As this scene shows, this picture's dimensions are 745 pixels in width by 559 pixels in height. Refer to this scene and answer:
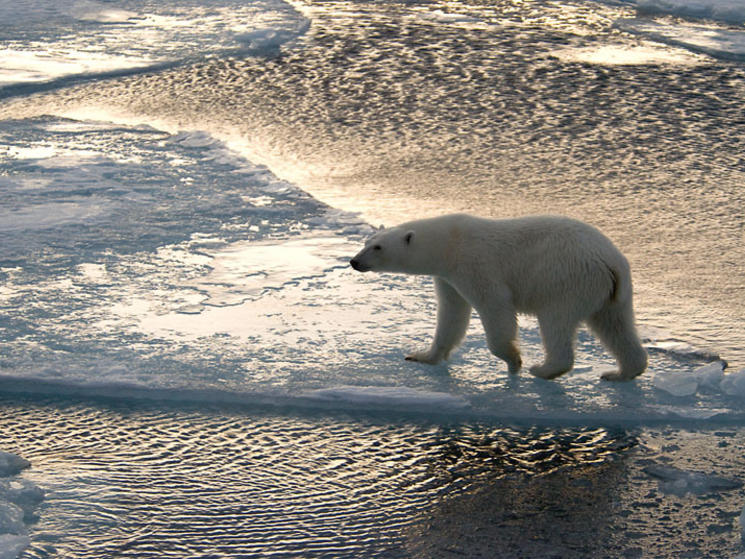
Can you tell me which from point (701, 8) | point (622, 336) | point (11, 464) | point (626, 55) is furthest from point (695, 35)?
point (11, 464)

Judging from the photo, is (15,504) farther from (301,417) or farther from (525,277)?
(525,277)

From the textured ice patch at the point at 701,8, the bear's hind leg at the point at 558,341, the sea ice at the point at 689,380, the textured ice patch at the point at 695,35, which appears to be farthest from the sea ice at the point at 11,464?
the textured ice patch at the point at 701,8

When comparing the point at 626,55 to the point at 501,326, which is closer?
the point at 501,326

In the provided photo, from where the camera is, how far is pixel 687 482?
302 cm

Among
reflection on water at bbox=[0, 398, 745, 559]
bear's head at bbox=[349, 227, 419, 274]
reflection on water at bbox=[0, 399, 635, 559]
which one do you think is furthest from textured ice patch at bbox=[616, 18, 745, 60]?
reflection on water at bbox=[0, 399, 635, 559]

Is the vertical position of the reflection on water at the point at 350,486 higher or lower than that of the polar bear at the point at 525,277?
lower

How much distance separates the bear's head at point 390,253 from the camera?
150 inches

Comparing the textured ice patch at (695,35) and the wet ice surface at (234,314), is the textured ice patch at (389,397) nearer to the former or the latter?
the wet ice surface at (234,314)

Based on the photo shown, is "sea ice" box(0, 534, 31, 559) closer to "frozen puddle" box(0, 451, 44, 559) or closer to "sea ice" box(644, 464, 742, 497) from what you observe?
"frozen puddle" box(0, 451, 44, 559)

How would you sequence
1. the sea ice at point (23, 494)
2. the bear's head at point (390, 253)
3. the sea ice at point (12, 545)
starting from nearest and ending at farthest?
the sea ice at point (12, 545), the sea ice at point (23, 494), the bear's head at point (390, 253)

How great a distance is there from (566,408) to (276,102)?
16.1ft

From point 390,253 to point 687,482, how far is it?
1.36 m

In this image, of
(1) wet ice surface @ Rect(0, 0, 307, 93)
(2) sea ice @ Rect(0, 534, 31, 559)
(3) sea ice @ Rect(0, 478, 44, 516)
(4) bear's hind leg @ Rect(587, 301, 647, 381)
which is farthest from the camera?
(1) wet ice surface @ Rect(0, 0, 307, 93)

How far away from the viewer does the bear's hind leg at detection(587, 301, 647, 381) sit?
3643 mm
